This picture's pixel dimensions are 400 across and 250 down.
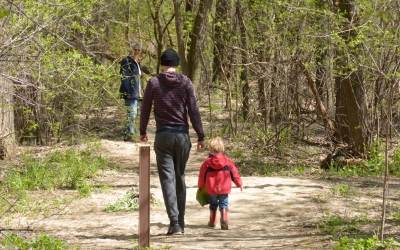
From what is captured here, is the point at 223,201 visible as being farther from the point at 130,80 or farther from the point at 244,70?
the point at 244,70

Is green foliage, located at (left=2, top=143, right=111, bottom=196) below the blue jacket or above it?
below

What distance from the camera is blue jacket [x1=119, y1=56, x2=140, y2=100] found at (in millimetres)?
14211

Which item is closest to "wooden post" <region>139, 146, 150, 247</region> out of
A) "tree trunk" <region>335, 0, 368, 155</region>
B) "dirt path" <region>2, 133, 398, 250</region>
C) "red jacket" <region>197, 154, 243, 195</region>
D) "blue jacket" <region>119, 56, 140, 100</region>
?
"dirt path" <region>2, 133, 398, 250</region>

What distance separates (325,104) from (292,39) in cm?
172

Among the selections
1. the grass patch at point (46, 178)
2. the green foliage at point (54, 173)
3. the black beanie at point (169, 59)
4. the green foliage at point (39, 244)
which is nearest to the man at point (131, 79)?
the grass patch at point (46, 178)

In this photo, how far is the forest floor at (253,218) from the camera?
23.3 feet

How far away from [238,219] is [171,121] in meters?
1.97

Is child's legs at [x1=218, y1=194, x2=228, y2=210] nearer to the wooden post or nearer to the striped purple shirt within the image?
the striped purple shirt

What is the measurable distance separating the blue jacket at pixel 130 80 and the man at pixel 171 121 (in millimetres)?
7004

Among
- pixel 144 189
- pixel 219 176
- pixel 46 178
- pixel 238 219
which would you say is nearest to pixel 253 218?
pixel 238 219

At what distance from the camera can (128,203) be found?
29.6 ft

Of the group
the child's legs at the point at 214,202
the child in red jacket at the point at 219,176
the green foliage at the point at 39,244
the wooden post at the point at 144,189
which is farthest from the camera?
the child's legs at the point at 214,202

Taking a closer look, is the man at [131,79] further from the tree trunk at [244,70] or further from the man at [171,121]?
the man at [171,121]

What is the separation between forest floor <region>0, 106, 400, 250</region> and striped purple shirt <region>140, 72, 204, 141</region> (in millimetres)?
1262
